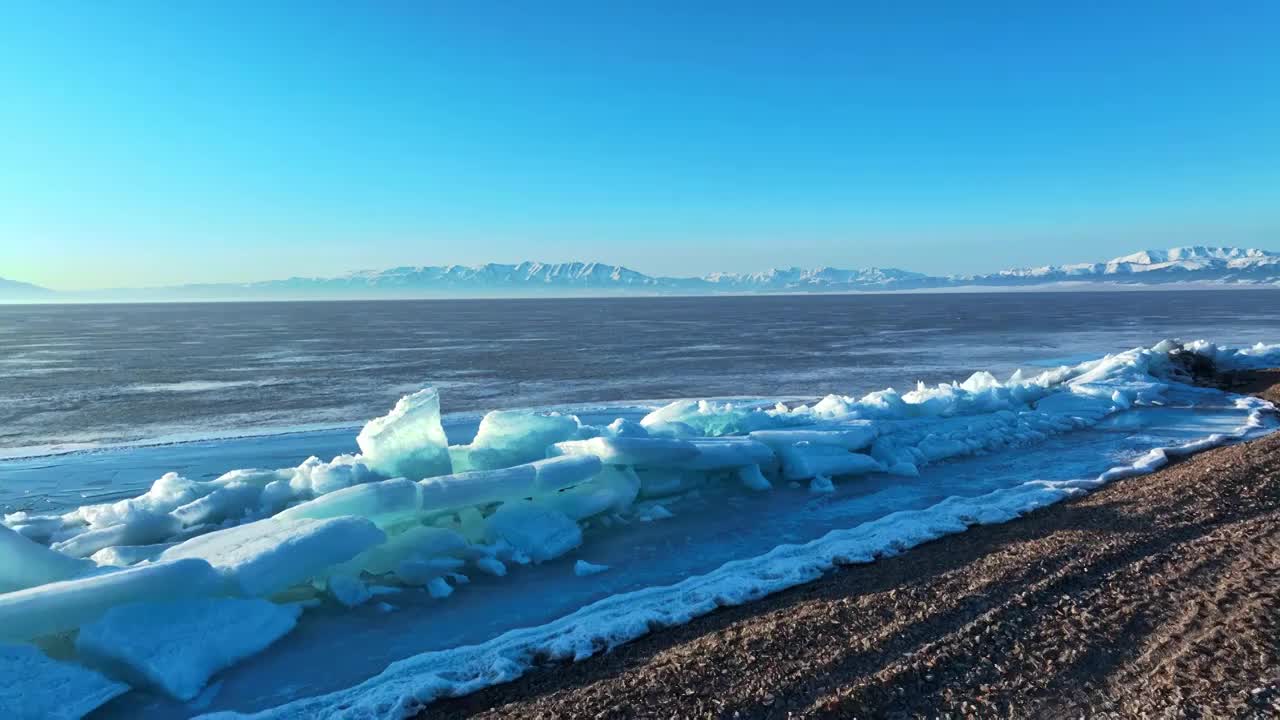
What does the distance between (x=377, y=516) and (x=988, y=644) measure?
4.96 metres

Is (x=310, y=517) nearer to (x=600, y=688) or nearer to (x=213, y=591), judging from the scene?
(x=213, y=591)

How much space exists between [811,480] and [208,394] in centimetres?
1403

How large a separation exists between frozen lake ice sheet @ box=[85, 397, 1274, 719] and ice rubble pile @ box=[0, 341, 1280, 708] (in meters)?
0.17

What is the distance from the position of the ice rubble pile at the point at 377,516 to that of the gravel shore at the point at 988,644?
2.01m

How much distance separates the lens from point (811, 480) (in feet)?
30.9

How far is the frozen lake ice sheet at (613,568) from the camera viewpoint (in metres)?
4.89

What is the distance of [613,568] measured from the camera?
6.68 metres

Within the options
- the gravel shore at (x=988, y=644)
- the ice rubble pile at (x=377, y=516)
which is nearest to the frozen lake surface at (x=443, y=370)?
the ice rubble pile at (x=377, y=516)

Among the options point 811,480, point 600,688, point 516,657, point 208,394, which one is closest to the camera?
point 600,688

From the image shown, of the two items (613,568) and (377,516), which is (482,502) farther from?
(613,568)

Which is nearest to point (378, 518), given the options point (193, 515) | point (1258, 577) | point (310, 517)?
point (310, 517)

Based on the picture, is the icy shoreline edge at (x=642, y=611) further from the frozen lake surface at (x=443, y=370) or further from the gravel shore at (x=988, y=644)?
the frozen lake surface at (x=443, y=370)

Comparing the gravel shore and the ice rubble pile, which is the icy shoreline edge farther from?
the ice rubble pile

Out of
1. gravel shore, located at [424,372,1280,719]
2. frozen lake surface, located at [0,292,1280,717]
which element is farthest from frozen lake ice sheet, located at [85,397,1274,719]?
gravel shore, located at [424,372,1280,719]
